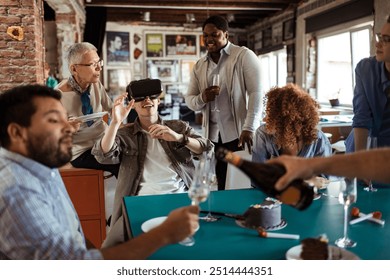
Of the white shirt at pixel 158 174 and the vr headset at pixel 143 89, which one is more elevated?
the vr headset at pixel 143 89

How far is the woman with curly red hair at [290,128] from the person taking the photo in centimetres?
210

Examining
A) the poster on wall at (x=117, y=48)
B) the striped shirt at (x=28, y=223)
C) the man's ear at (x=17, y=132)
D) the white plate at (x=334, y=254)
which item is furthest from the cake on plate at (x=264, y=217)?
the poster on wall at (x=117, y=48)

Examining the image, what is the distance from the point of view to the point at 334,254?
1120 mm

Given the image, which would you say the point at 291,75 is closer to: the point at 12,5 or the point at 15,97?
the point at 12,5

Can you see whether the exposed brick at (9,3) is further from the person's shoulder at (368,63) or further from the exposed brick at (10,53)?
the person's shoulder at (368,63)

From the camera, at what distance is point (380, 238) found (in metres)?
1.27

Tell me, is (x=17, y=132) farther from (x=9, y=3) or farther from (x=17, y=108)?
(x=9, y=3)

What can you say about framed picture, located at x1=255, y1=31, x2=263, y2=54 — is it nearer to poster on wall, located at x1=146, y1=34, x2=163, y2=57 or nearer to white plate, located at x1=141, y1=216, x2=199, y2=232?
poster on wall, located at x1=146, y1=34, x2=163, y2=57

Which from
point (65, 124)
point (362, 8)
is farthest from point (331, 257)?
point (362, 8)

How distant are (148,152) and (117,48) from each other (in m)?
8.54

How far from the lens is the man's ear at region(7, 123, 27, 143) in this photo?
111 cm

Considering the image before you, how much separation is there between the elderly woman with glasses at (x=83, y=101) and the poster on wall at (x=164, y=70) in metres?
7.86

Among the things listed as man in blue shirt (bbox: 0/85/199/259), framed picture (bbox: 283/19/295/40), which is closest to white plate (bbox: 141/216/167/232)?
man in blue shirt (bbox: 0/85/199/259)

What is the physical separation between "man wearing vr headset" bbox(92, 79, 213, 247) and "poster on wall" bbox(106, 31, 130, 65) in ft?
27.5
